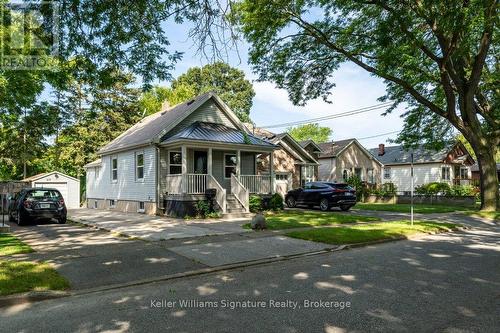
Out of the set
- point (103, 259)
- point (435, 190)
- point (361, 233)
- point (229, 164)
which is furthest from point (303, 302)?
point (435, 190)

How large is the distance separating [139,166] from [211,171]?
4.78 metres

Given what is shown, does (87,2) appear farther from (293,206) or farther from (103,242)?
(293,206)

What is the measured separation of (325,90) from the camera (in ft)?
70.1

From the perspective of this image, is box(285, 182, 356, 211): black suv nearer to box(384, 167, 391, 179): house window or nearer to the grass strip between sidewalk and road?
the grass strip between sidewalk and road

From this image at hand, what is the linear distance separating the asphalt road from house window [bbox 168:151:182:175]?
13.0m

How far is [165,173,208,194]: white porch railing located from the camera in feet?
58.5

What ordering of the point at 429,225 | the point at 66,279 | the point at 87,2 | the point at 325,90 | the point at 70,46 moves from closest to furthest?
1. the point at 66,279
2. the point at 87,2
3. the point at 70,46
4. the point at 429,225
5. the point at 325,90

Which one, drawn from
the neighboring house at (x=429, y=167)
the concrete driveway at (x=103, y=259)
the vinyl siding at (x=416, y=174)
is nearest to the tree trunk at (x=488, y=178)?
the neighboring house at (x=429, y=167)

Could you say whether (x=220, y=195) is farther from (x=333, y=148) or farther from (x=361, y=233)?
(x=333, y=148)

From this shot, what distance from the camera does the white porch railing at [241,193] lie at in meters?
18.7

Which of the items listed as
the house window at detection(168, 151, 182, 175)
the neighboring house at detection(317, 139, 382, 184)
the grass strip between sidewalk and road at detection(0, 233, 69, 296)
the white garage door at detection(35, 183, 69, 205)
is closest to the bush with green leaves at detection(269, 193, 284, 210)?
the house window at detection(168, 151, 182, 175)

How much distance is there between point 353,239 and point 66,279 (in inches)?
291

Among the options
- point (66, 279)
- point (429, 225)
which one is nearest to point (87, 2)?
point (66, 279)

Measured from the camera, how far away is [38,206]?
15.4 m
